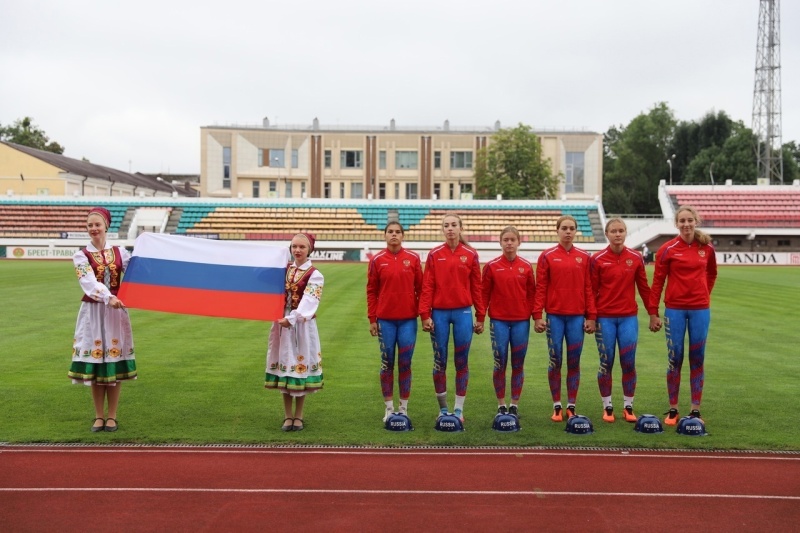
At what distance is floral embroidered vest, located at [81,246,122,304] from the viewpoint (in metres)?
7.06

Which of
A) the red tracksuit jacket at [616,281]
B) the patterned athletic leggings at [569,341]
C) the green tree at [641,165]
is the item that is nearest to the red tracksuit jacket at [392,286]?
the patterned athletic leggings at [569,341]

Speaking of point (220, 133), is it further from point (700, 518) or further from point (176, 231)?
point (700, 518)

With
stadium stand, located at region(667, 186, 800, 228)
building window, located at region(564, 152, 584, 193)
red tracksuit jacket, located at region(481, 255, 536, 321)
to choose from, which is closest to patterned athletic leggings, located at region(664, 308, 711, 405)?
red tracksuit jacket, located at region(481, 255, 536, 321)

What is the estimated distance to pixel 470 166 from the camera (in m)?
67.7

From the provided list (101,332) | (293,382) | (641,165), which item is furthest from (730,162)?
(101,332)

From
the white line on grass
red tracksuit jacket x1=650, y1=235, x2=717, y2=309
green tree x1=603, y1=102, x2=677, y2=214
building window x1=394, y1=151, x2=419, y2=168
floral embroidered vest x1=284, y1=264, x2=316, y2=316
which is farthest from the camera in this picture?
green tree x1=603, y1=102, x2=677, y2=214

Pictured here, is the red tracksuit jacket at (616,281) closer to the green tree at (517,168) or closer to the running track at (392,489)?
the running track at (392,489)

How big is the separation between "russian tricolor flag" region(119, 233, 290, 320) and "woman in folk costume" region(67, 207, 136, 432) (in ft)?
0.76

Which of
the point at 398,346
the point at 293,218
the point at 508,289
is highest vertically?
the point at 293,218

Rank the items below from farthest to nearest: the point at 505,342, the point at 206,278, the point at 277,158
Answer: the point at 277,158, the point at 206,278, the point at 505,342

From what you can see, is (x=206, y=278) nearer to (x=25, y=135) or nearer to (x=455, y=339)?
(x=455, y=339)

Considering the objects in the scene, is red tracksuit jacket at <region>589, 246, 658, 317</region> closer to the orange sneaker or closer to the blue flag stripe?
the orange sneaker

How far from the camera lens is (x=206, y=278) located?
7746 mm

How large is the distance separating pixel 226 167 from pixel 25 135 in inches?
1249
